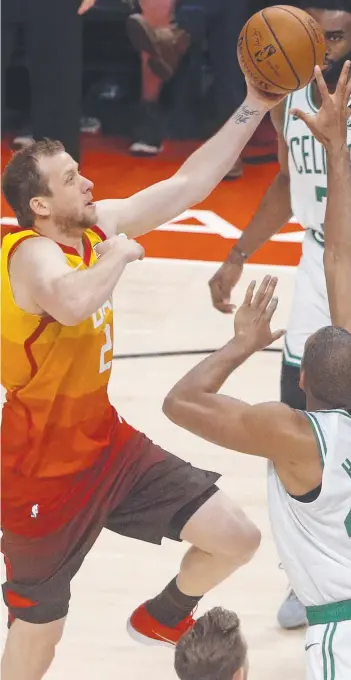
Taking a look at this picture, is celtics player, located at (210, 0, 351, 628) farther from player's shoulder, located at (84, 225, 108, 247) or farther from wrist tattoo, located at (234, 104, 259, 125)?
player's shoulder, located at (84, 225, 108, 247)

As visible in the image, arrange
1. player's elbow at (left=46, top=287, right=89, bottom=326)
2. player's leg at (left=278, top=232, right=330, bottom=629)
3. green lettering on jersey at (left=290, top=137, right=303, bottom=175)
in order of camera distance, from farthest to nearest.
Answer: green lettering on jersey at (left=290, top=137, right=303, bottom=175)
player's leg at (left=278, top=232, right=330, bottom=629)
player's elbow at (left=46, top=287, right=89, bottom=326)

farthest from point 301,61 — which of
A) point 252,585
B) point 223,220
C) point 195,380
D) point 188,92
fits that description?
point 188,92

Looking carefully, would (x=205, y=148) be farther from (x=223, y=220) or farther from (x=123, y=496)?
(x=223, y=220)

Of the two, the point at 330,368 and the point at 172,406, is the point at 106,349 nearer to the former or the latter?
the point at 172,406

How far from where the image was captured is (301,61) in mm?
4367

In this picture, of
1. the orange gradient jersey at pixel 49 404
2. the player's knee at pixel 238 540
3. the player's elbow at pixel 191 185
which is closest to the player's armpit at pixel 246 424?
the orange gradient jersey at pixel 49 404

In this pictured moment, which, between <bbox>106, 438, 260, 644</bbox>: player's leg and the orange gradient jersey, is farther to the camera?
<bbox>106, 438, 260, 644</bbox>: player's leg

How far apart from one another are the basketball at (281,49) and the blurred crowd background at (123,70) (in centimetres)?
542

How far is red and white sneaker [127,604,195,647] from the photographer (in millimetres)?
4562

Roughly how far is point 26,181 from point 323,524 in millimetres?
1363

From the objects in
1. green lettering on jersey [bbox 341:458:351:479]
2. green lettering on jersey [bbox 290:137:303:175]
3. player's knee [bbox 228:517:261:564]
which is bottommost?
player's knee [bbox 228:517:261:564]

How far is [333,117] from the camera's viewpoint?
3840 millimetres

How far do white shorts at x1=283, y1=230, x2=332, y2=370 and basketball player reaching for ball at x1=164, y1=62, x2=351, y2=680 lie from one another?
1.37 metres

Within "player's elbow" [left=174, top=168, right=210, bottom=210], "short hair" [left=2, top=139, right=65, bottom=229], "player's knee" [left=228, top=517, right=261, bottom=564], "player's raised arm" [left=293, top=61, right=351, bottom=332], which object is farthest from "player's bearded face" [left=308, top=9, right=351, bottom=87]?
"player's knee" [left=228, top=517, right=261, bottom=564]
